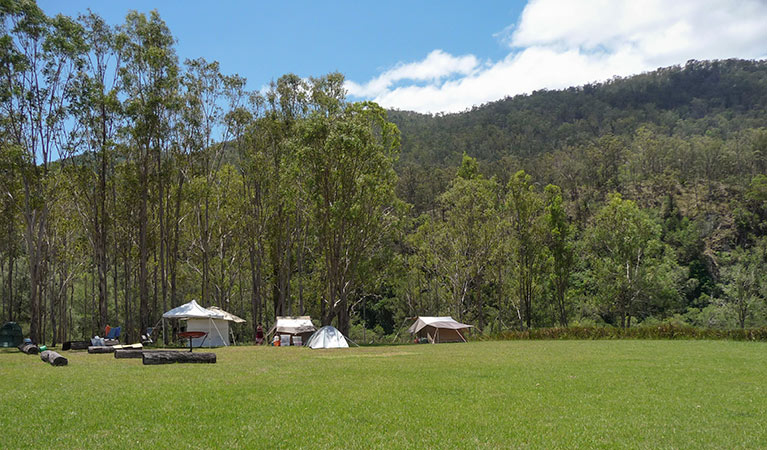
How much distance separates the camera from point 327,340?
29.5 m

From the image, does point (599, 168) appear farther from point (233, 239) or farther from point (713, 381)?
point (713, 381)

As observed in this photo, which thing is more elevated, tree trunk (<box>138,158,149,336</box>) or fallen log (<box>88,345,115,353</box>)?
tree trunk (<box>138,158,149,336</box>)

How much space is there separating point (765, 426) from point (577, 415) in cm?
287

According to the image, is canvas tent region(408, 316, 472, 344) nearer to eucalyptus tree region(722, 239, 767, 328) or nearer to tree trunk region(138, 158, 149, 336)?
tree trunk region(138, 158, 149, 336)

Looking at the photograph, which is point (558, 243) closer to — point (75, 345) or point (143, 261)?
point (143, 261)

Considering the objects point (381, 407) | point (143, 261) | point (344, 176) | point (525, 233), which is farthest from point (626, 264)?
point (381, 407)

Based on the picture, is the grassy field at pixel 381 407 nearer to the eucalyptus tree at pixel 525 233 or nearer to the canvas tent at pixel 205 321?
the canvas tent at pixel 205 321

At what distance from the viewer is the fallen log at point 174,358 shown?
17.2m

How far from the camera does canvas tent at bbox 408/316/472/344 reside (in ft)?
128

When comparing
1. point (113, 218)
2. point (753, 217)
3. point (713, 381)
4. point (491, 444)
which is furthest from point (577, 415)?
point (753, 217)

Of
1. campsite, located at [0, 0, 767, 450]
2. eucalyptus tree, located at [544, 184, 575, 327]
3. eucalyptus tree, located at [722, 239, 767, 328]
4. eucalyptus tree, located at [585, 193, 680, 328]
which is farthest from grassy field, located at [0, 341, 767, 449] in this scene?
eucalyptus tree, located at [722, 239, 767, 328]

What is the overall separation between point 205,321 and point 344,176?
12675 millimetres

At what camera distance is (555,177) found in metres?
95.6

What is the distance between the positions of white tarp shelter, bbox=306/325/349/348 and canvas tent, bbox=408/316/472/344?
10.6 meters
